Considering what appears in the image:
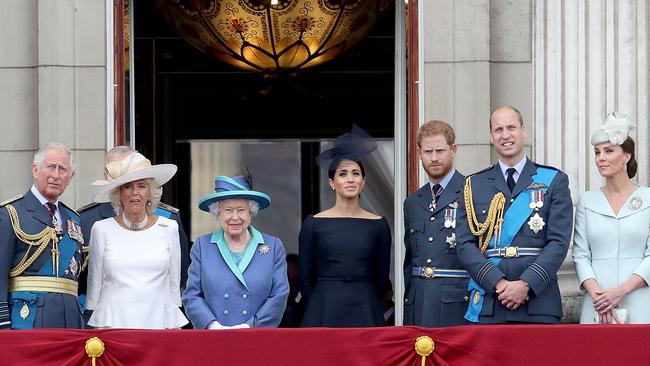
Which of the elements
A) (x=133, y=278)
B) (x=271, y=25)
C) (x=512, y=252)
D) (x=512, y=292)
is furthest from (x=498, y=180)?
(x=271, y=25)

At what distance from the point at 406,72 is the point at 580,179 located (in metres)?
1.46

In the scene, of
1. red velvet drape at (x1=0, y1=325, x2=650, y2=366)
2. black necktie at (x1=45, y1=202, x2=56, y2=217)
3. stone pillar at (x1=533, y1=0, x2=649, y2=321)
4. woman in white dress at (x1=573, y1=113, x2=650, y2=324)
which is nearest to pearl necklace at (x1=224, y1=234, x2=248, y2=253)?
black necktie at (x1=45, y1=202, x2=56, y2=217)

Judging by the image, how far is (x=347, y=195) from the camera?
8.80 meters

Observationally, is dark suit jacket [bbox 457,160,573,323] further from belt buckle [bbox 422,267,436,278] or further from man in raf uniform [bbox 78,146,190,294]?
man in raf uniform [bbox 78,146,190,294]

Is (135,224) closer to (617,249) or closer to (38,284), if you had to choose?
(38,284)

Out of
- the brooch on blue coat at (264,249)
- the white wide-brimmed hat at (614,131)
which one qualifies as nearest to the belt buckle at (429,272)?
the brooch on blue coat at (264,249)

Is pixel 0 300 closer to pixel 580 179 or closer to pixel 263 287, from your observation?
pixel 263 287

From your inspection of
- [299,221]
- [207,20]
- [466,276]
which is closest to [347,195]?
[466,276]

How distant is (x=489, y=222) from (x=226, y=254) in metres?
1.41

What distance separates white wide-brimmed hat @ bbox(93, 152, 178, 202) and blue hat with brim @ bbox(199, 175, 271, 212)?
9.9 inches

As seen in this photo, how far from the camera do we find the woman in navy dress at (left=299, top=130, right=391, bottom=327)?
8.72 meters

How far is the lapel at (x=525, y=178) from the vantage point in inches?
323

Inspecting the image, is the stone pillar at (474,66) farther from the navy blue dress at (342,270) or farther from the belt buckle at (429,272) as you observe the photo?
the belt buckle at (429,272)

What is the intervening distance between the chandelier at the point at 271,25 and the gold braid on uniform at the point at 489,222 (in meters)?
4.99
